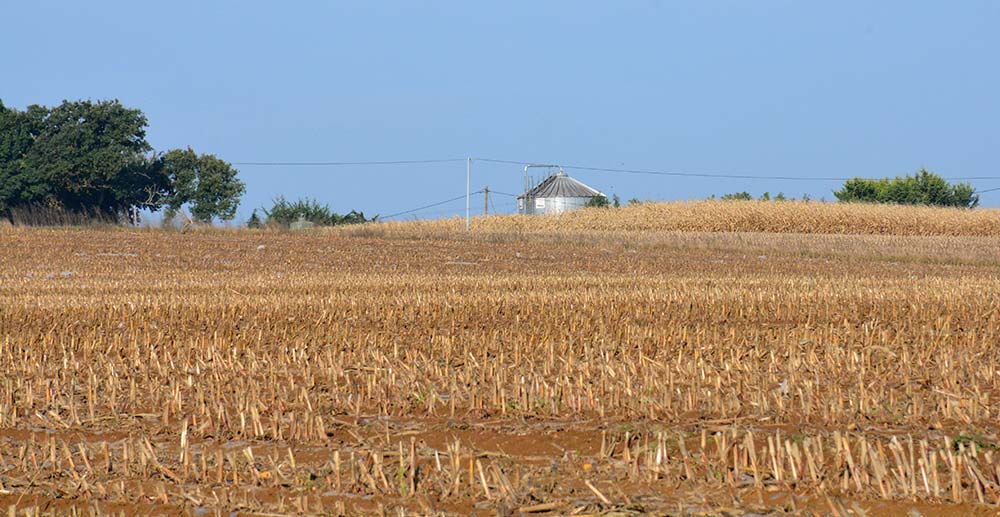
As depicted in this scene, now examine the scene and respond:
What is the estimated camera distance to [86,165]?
2237 inches

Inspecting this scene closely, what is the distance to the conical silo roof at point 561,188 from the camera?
85625mm

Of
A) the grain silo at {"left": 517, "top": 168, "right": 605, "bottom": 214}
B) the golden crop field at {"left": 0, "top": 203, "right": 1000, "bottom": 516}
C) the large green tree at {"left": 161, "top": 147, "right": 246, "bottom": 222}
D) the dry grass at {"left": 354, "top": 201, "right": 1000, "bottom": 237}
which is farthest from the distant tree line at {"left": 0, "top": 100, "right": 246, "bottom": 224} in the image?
the golden crop field at {"left": 0, "top": 203, "right": 1000, "bottom": 516}

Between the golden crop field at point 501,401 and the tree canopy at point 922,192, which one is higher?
the tree canopy at point 922,192

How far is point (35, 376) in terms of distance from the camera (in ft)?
32.1

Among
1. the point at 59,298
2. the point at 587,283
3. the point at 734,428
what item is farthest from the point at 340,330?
the point at 587,283

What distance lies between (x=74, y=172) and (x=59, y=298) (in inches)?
1649

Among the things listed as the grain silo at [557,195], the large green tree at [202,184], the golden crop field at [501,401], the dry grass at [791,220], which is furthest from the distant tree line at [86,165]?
the golden crop field at [501,401]

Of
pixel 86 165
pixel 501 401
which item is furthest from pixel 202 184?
pixel 501 401

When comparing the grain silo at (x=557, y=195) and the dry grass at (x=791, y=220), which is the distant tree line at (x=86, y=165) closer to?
the dry grass at (x=791, y=220)

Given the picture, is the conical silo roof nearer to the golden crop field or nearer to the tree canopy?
the tree canopy

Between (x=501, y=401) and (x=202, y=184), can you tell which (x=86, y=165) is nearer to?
(x=202, y=184)

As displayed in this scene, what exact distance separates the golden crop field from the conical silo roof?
66171mm

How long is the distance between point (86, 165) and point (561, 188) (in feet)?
126

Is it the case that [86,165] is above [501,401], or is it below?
above
